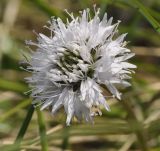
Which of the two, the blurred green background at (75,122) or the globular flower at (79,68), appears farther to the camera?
the blurred green background at (75,122)

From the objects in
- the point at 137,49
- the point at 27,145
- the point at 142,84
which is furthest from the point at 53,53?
the point at 137,49

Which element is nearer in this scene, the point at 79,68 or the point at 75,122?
the point at 79,68

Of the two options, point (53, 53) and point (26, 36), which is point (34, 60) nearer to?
point (53, 53)

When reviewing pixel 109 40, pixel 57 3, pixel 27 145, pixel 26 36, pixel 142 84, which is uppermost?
pixel 57 3

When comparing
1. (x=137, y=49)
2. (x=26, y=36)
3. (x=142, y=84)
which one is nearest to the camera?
(x=142, y=84)
